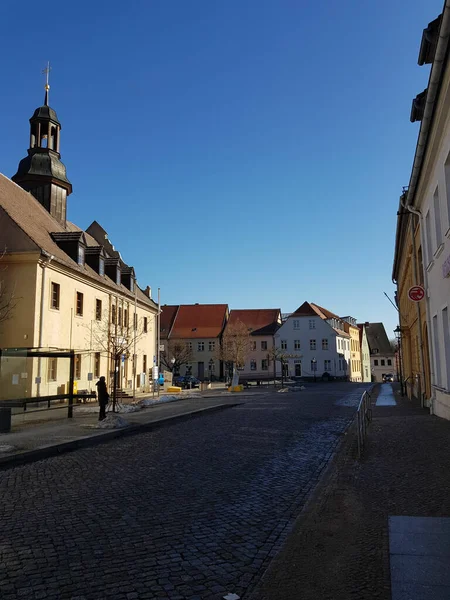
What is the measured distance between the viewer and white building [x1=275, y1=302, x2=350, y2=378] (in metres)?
78.2

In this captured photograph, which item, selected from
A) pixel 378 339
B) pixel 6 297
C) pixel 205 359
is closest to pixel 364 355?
pixel 378 339

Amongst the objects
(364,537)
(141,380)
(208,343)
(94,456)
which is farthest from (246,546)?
(208,343)

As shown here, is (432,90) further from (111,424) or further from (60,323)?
(60,323)

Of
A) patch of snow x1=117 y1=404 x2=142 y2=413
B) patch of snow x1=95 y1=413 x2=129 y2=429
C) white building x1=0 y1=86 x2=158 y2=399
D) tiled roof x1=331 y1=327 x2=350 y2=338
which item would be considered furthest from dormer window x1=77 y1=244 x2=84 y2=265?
tiled roof x1=331 y1=327 x2=350 y2=338

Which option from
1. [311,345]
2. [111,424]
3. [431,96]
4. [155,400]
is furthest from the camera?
[311,345]

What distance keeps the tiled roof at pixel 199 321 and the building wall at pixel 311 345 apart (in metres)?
9.93

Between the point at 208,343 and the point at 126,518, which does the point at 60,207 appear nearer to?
the point at 126,518

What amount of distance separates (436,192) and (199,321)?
70010 mm

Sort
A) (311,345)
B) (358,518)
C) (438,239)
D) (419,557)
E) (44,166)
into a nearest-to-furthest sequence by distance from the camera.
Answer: (419,557) → (358,518) → (438,239) → (44,166) → (311,345)

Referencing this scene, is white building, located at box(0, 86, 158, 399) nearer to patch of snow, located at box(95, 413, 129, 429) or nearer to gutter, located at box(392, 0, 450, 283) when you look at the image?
patch of snow, located at box(95, 413, 129, 429)

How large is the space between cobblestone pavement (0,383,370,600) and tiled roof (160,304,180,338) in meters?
70.6

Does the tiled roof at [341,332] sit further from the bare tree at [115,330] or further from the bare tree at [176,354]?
the bare tree at [115,330]

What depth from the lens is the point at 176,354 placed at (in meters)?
74.8

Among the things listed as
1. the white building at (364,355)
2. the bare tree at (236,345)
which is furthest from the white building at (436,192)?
the white building at (364,355)
